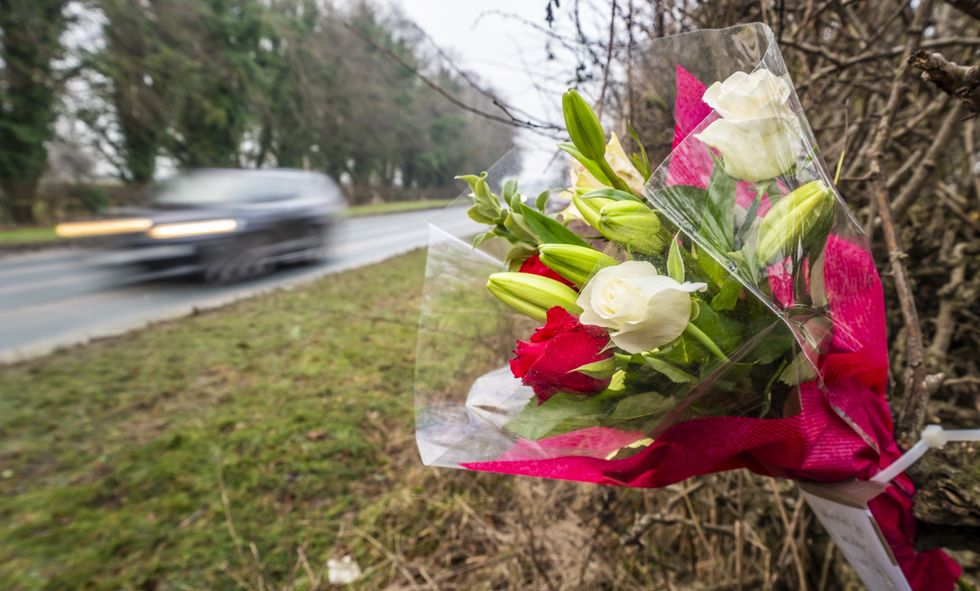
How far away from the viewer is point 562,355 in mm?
427

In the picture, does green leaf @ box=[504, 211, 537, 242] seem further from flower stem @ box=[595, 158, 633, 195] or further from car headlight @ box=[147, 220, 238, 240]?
car headlight @ box=[147, 220, 238, 240]

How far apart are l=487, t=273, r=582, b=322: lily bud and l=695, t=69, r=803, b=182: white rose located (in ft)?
0.56

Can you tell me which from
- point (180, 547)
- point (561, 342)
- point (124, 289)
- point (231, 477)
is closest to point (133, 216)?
point (124, 289)

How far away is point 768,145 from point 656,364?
202 millimetres

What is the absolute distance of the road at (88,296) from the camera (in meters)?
3.89

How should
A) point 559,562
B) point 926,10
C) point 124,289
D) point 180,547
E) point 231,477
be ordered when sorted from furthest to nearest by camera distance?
point 124,289 < point 231,477 < point 180,547 < point 559,562 < point 926,10

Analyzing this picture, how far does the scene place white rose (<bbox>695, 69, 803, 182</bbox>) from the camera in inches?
16.1

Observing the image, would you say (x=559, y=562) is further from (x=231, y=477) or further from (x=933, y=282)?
(x=231, y=477)

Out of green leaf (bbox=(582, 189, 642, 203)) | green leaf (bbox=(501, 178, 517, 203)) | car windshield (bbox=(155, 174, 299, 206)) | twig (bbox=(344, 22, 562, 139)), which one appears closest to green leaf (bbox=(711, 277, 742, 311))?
green leaf (bbox=(582, 189, 642, 203))

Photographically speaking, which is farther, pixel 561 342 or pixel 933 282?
pixel 933 282

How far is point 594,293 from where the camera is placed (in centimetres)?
39

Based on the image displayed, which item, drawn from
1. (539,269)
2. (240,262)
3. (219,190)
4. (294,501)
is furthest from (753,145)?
(219,190)

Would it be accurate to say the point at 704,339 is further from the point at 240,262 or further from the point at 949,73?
the point at 240,262

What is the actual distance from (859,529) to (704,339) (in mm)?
328
